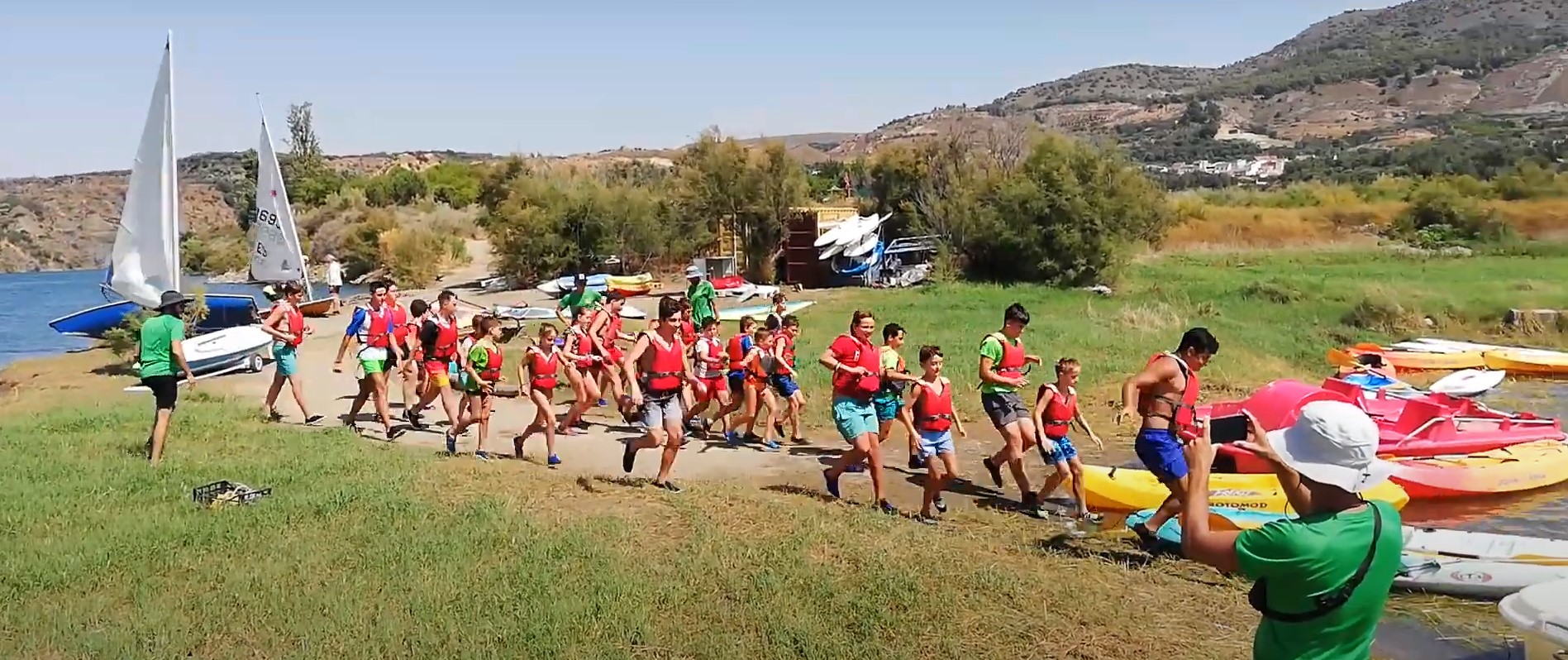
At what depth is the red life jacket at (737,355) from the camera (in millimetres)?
13066

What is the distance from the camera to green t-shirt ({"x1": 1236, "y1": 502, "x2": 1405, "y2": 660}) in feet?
10.9

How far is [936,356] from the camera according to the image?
946cm

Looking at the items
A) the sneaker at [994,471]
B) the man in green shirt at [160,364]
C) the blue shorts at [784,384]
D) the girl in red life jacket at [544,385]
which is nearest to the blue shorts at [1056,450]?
the sneaker at [994,471]

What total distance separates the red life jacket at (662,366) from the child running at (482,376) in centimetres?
235

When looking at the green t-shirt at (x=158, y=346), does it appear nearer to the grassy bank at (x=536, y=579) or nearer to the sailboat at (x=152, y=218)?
the grassy bank at (x=536, y=579)

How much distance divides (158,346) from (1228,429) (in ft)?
30.9

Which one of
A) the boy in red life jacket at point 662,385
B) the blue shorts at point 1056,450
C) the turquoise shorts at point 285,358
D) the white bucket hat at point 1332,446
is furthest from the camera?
the turquoise shorts at point 285,358

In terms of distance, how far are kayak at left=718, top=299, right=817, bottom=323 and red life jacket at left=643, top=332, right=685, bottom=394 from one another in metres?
13.3

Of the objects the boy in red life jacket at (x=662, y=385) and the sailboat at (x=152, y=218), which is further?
the sailboat at (x=152, y=218)

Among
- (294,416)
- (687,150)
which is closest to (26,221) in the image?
(687,150)

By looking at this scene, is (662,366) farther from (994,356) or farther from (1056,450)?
(1056,450)

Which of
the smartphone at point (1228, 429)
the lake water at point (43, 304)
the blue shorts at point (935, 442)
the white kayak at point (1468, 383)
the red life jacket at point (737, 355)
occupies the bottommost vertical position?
the lake water at point (43, 304)

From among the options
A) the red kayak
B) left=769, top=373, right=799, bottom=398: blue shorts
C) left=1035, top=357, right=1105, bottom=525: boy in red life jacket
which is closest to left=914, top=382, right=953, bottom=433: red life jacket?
left=1035, top=357, right=1105, bottom=525: boy in red life jacket

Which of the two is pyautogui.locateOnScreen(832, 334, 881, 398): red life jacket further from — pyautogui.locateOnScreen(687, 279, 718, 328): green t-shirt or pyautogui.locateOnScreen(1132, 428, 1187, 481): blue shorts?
pyautogui.locateOnScreen(687, 279, 718, 328): green t-shirt
